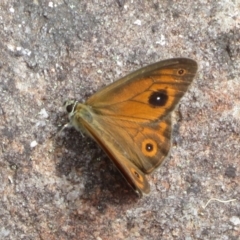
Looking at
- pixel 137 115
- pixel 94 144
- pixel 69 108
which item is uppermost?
pixel 69 108

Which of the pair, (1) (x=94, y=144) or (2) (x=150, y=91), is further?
(1) (x=94, y=144)

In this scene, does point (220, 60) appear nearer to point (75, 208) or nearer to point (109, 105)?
point (109, 105)

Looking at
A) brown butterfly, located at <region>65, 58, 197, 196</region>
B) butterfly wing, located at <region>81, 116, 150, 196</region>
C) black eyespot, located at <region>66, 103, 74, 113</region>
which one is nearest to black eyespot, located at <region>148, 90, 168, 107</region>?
brown butterfly, located at <region>65, 58, 197, 196</region>

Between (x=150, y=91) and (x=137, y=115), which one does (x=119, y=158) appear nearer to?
(x=137, y=115)

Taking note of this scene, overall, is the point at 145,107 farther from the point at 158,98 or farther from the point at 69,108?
the point at 69,108

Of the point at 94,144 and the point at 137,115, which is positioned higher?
the point at 137,115

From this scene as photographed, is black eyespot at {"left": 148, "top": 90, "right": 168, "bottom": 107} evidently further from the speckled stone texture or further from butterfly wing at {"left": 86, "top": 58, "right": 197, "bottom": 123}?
the speckled stone texture

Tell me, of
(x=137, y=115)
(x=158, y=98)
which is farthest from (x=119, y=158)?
(x=158, y=98)
